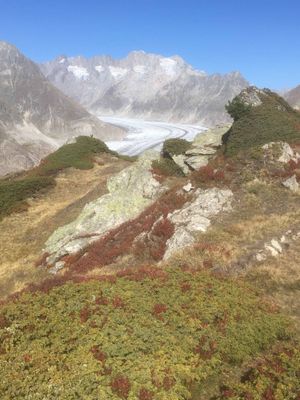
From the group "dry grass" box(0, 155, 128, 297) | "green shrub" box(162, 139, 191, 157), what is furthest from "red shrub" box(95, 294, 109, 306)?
"green shrub" box(162, 139, 191, 157)

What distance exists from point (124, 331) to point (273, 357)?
4.92 meters

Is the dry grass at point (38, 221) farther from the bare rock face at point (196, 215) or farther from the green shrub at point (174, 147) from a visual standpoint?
the bare rock face at point (196, 215)

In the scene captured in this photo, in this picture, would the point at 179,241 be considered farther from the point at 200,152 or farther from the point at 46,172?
the point at 46,172

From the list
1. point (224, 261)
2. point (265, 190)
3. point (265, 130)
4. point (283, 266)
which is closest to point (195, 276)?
point (224, 261)

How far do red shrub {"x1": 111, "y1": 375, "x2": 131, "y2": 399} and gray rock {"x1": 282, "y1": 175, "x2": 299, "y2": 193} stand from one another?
785 inches

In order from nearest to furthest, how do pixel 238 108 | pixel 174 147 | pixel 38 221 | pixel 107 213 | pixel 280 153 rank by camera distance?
pixel 280 153
pixel 107 213
pixel 38 221
pixel 238 108
pixel 174 147

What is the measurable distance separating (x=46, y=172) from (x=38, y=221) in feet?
47.1

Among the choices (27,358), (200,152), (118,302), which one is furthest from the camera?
(200,152)

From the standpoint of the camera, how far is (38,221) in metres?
41.4

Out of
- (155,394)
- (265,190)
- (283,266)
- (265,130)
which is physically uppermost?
(265,130)

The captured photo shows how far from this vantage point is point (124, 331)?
14.3m

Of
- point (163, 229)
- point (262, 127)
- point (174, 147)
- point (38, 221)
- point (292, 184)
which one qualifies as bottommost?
point (38, 221)

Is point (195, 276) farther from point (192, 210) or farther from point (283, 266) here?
point (192, 210)

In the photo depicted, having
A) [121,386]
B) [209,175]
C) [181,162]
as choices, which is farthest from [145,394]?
[181,162]
